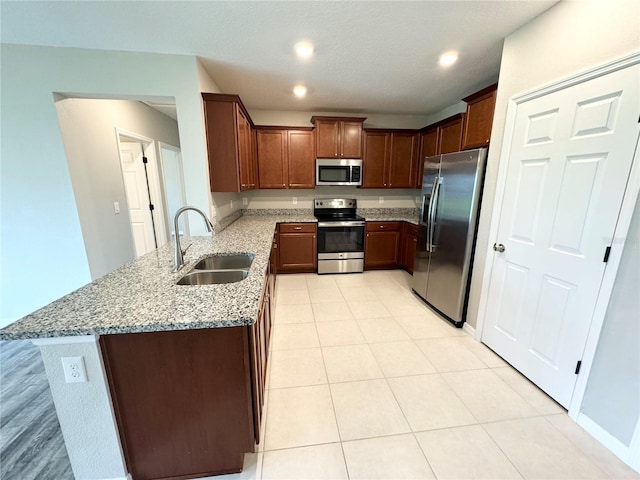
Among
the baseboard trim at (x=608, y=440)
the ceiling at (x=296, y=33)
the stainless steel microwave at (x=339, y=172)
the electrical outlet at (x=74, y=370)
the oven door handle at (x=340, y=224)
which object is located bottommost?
the baseboard trim at (x=608, y=440)

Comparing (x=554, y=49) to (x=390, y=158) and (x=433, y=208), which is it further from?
(x=390, y=158)

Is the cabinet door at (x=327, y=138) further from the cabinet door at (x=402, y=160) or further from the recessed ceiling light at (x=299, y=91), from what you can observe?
the cabinet door at (x=402, y=160)

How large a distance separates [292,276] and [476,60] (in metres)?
3.31

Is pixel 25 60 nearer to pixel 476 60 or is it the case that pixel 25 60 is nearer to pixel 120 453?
pixel 120 453

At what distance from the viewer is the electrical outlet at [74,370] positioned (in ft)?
3.27

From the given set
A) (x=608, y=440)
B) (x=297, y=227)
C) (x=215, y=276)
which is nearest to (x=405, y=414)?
(x=608, y=440)

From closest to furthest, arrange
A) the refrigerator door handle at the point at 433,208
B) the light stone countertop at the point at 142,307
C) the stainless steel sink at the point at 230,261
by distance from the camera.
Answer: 1. the light stone countertop at the point at 142,307
2. the stainless steel sink at the point at 230,261
3. the refrigerator door handle at the point at 433,208

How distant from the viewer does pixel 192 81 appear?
88.7 inches

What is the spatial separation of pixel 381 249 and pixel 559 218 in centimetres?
248

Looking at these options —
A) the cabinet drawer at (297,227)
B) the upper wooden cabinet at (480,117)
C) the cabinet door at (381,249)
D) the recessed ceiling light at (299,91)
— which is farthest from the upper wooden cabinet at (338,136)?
the upper wooden cabinet at (480,117)

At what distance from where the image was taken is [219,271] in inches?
69.0

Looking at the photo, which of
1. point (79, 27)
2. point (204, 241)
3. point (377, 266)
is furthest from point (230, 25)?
point (377, 266)

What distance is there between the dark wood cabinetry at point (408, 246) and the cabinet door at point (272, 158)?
6.68 feet

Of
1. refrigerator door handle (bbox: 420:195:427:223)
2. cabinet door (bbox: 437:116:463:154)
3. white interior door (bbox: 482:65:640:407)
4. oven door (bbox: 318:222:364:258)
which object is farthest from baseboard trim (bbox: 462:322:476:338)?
cabinet door (bbox: 437:116:463:154)
